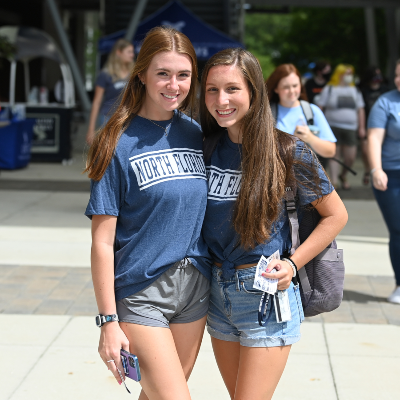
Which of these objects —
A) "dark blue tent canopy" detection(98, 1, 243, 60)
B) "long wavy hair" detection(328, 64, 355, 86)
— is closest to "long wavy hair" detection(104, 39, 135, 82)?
A: "long wavy hair" detection(328, 64, 355, 86)

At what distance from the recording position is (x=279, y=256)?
2.32 meters

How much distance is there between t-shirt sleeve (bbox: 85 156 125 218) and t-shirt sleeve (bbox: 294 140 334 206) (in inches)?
24.9

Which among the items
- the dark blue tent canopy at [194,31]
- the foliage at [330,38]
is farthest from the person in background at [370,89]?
the foliage at [330,38]

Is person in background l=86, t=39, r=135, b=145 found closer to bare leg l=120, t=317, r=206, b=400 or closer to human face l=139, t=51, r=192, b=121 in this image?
human face l=139, t=51, r=192, b=121

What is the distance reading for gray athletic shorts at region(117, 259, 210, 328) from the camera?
2273mm

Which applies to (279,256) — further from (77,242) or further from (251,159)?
(77,242)

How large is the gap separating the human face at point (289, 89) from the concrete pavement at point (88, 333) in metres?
1.63

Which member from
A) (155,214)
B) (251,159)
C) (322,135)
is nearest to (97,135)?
(155,214)

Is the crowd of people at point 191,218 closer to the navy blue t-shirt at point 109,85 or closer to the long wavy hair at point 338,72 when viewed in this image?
the navy blue t-shirt at point 109,85

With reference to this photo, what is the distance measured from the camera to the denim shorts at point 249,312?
2.29 metres

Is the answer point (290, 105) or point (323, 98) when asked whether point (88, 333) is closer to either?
point (290, 105)

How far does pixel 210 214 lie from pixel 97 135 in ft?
1.64

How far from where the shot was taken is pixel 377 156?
4.84 meters

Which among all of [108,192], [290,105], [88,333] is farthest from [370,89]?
[108,192]
